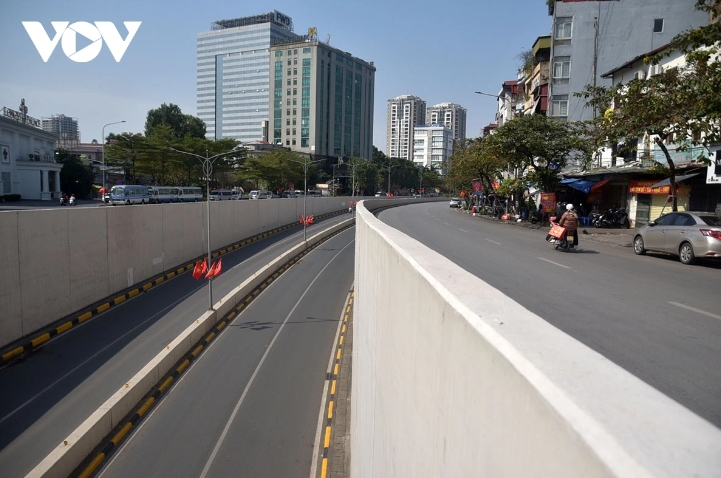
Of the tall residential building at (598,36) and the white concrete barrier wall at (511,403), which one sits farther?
the tall residential building at (598,36)

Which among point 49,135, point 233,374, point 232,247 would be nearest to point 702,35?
point 233,374

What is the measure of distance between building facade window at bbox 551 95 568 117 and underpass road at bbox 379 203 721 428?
28506 mm

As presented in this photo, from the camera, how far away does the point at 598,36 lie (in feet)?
138

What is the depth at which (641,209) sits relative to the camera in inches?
1193

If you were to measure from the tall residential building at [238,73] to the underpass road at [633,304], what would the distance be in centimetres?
12378

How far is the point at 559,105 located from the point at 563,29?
19.3ft

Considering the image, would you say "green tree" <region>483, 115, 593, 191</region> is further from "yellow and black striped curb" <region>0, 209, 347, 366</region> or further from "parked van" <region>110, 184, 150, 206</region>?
"parked van" <region>110, 184, 150, 206</region>

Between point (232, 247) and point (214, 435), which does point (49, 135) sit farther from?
point (214, 435)

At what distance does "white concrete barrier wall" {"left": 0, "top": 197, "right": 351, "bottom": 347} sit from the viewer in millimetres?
16094

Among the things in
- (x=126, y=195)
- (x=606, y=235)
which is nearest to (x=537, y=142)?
(x=606, y=235)

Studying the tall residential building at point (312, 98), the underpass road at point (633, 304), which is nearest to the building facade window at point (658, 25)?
the underpass road at point (633, 304)

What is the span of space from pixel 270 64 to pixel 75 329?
11752 cm

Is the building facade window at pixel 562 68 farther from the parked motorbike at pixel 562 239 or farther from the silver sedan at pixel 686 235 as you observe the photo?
the silver sedan at pixel 686 235

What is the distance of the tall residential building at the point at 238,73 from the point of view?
136 metres
